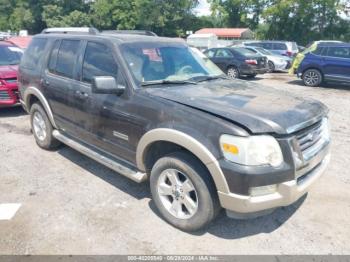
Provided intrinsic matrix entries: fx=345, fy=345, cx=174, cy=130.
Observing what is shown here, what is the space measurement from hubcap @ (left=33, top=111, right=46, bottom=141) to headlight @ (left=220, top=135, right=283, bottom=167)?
3556mm

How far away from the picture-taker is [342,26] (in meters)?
40.9

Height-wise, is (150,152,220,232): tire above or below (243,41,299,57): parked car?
below

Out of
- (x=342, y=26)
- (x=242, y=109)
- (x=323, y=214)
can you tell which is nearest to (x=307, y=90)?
(x=323, y=214)

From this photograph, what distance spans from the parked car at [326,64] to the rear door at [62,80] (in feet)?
33.6

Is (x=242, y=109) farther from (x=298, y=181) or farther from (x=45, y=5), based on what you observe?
(x=45, y=5)

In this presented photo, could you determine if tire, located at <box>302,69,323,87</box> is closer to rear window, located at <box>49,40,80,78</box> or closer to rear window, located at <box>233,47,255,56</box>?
rear window, located at <box>233,47,255,56</box>

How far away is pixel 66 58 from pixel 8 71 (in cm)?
370

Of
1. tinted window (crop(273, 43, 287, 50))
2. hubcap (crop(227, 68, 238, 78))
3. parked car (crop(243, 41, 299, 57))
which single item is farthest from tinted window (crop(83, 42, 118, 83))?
tinted window (crop(273, 43, 287, 50))

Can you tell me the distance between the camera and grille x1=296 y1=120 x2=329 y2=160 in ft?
10.1

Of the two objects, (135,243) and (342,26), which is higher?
(342,26)

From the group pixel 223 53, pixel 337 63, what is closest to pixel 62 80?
pixel 337 63

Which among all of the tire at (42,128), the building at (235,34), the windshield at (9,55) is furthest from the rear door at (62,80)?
the building at (235,34)

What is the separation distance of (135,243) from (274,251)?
128cm

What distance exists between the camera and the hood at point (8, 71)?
7484 mm
